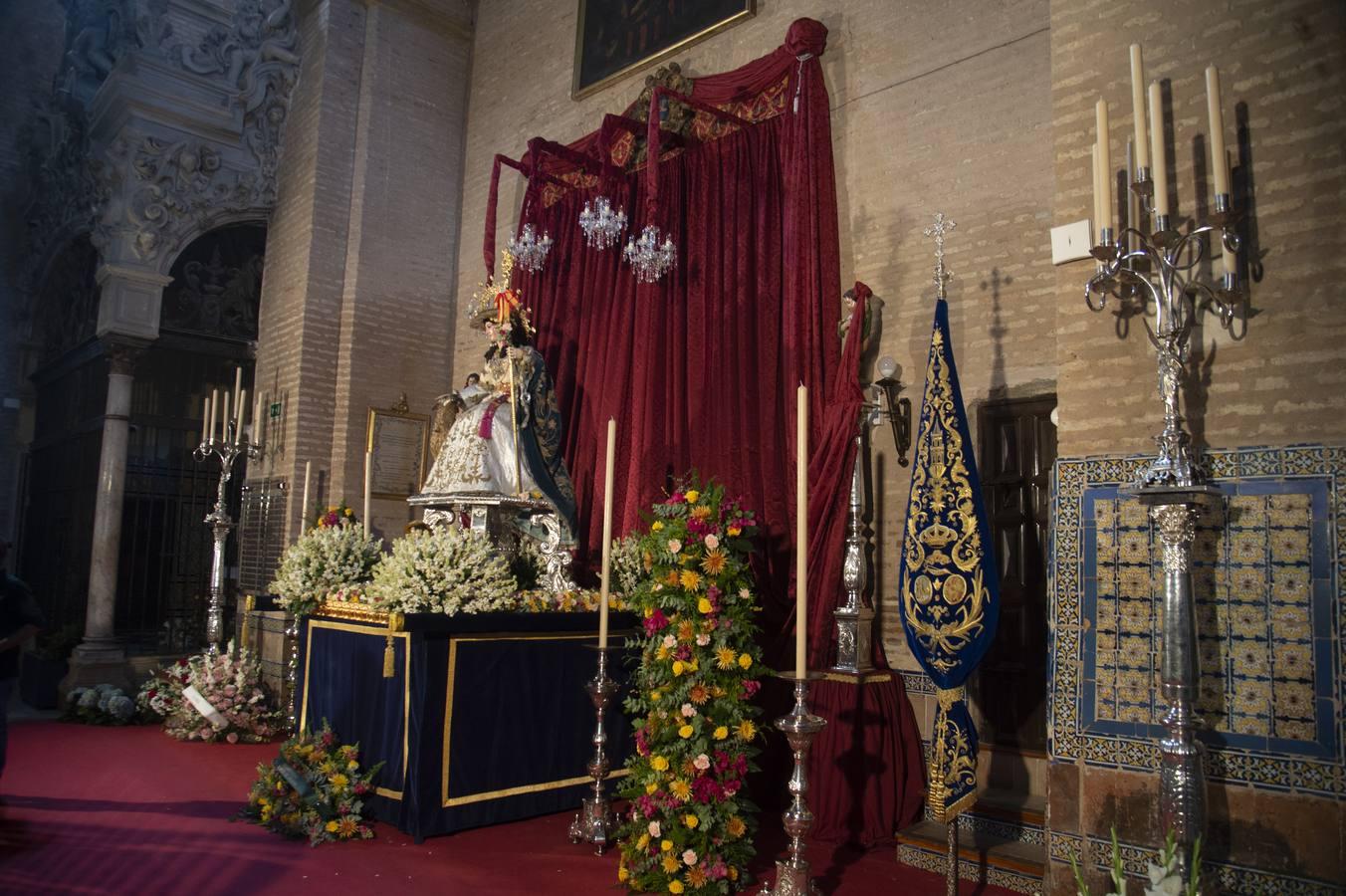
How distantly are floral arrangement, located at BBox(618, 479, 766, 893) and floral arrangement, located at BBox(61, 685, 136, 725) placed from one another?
21.7 ft

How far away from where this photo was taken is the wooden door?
19.0ft

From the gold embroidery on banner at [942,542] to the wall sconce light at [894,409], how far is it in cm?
105

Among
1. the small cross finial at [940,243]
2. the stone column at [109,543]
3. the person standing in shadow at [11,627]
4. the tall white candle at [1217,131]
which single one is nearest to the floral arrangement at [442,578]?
the person standing in shadow at [11,627]

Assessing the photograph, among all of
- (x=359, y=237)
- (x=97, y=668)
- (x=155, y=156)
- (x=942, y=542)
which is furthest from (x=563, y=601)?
(x=155, y=156)

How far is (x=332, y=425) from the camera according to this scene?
1045cm

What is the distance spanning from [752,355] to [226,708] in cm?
560

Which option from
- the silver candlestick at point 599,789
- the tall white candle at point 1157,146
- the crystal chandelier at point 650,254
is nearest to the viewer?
the tall white candle at point 1157,146

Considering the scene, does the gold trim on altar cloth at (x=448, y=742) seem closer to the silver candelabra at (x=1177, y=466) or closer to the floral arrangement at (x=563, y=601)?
the floral arrangement at (x=563, y=601)

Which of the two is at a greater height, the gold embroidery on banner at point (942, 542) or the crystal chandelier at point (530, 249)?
the crystal chandelier at point (530, 249)

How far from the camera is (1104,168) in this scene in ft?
12.3

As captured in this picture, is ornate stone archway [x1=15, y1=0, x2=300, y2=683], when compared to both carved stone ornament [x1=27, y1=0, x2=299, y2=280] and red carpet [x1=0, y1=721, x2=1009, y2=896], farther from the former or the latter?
red carpet [x1=0, y1=721, x2=1009, y2=896]

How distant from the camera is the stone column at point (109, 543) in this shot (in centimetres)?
1015

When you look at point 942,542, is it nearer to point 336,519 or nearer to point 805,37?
point 805,37

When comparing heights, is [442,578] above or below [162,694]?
above
